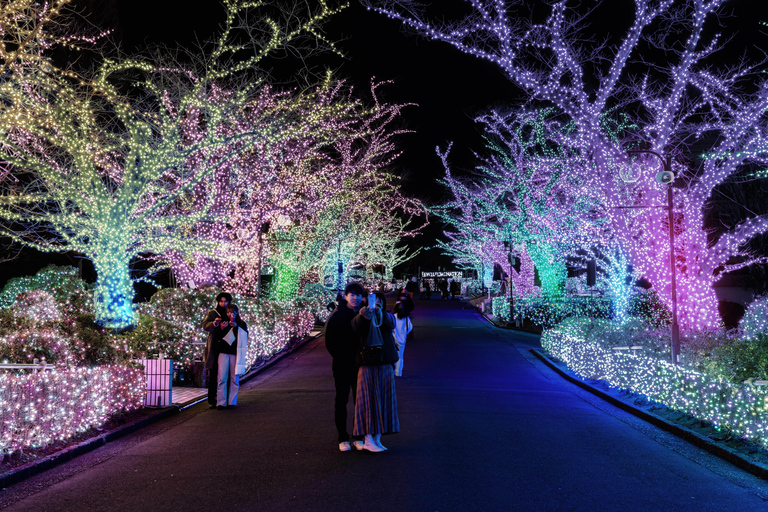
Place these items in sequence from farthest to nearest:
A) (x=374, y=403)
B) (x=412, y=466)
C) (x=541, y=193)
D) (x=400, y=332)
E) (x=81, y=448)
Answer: (x=541, y=193) → (x=400, y=332) → (x=81, y=448) → (x=374, y=403) → (x=412, y=466)

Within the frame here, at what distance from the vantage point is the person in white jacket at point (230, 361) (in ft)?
31.8

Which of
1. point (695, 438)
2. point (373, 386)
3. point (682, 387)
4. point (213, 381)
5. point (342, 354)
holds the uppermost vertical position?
point (342, 354)

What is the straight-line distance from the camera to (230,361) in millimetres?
9766

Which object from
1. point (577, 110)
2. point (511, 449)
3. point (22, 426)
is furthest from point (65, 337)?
point (577, 110)

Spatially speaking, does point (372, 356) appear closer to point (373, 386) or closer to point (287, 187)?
point (373, 386)

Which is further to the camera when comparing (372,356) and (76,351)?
(76,351)

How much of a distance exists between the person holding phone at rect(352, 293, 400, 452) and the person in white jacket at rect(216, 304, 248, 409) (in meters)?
3.84

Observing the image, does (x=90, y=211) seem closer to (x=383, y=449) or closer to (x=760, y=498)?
(x=383, y=449)

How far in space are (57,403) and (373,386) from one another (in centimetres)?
358

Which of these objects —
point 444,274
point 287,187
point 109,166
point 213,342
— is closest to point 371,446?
point 213,342

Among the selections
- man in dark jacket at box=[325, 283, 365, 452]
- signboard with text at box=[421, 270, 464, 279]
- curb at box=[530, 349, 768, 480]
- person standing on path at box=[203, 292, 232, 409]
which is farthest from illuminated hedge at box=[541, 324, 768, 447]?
signboard with text at box=[421, 270, 464, 279]

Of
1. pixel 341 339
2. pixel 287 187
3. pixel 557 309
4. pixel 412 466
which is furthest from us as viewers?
pixel 557 309

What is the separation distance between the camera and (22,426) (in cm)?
634

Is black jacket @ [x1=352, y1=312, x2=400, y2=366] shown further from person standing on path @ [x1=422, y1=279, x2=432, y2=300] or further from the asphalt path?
person standing on path @ [x1=422, y1=279, x2=432, y2=300]
